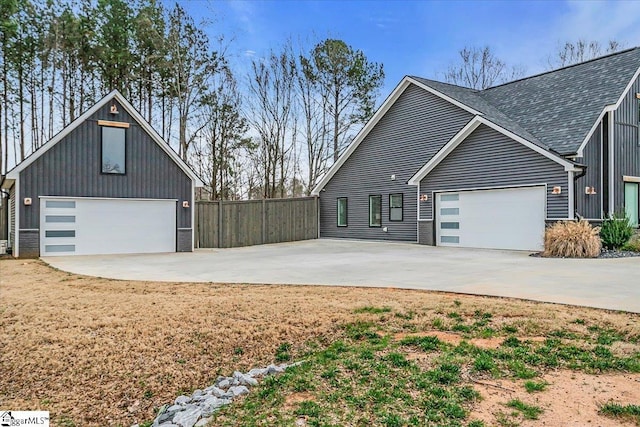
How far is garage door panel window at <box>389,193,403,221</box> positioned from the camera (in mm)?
17375

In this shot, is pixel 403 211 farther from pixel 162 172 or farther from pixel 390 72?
pixel 390 72

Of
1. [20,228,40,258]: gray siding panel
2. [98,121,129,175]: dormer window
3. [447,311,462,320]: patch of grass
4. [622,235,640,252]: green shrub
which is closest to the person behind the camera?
[447,311,462,320]: patch of grass

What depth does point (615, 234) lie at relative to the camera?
11945 mm

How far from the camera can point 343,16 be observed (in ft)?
67.8

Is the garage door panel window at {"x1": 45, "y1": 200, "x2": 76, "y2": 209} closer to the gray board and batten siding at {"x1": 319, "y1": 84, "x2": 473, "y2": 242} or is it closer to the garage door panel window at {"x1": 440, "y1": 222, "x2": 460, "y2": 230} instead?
the gray board and batten siding at {"x1": 319, "y1": 84, "x2": 473, "y2": 242}

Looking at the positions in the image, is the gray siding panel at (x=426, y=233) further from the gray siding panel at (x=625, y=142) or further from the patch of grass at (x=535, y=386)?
the patch of grass at (x=535, y=386)

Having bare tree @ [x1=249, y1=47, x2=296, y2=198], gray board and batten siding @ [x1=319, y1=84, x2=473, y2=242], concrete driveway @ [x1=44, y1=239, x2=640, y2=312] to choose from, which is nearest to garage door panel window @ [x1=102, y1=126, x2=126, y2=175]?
concrete driveway @ [x1=44, y1=239, x2=640, y2=312]

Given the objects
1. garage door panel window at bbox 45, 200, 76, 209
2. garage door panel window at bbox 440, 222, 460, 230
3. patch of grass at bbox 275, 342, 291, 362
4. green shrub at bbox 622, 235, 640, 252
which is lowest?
patch of grass at bbox 275, 342, 291, 362

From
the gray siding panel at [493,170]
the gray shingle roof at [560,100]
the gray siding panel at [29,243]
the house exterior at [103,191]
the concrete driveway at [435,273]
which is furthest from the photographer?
the house exterior at [103,191]

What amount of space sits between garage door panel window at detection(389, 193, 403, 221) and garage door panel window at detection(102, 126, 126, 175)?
32.3 ft

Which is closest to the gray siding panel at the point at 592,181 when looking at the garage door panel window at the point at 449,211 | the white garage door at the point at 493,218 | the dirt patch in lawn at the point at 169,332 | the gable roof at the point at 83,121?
the white garage door at the point at 493,218

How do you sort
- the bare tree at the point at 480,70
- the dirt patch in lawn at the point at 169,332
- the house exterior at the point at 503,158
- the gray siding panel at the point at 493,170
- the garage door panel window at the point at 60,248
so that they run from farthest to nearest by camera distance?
the bare tree at the point at 480,70 → the garage door panel window at the point at 60,248 → the house exterior at the point at 503,158 → the gray siding panel at the point at 493,170 → the dirt patch in lawn at the point at 169,332

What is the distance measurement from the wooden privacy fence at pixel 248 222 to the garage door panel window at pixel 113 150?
306cm

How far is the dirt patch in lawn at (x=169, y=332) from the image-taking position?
3863 mm
